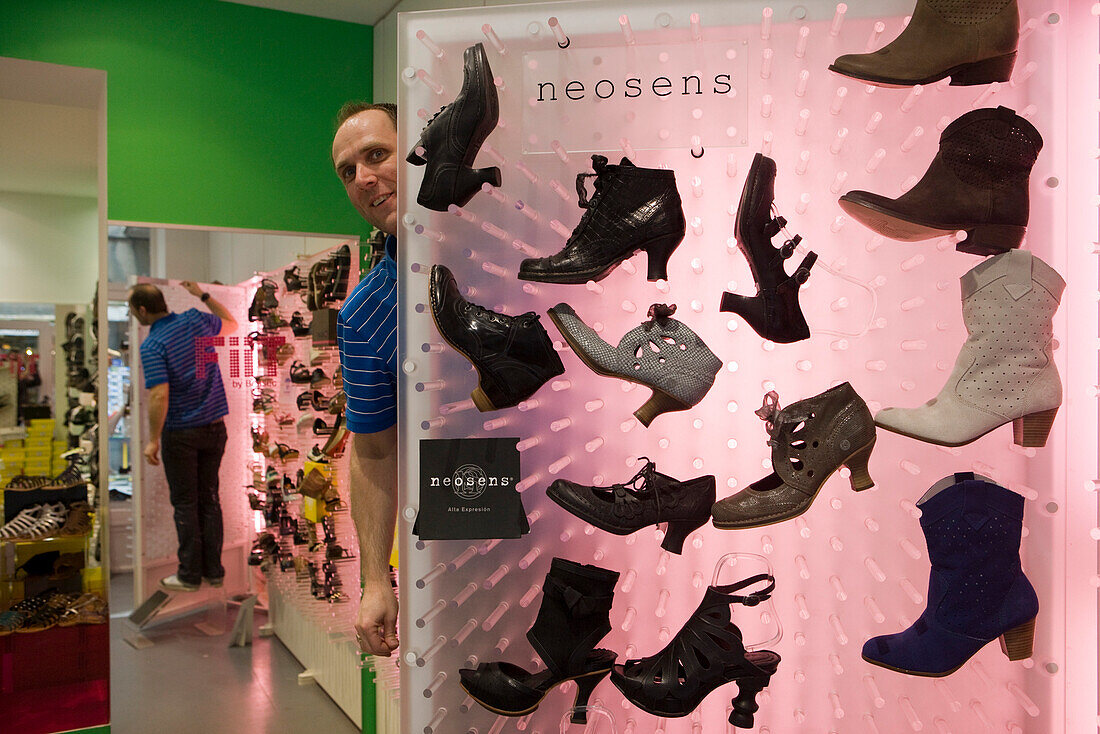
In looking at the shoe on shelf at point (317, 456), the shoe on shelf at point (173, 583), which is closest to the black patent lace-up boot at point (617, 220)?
the shoe on shelf at point (317, 456)

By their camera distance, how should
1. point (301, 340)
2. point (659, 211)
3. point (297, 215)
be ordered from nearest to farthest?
point (659, 211) → point (301, 340) → point (297, 215)

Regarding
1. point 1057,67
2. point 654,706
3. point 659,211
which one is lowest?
point 654,706

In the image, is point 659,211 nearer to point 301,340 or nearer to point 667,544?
point 667,544

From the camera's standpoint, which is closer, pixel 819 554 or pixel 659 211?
pixel 659 211

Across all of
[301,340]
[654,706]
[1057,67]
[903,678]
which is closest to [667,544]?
[654,706]

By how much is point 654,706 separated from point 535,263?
0.81 metres

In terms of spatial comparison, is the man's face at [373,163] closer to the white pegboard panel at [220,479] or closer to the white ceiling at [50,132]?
the white pegboard panel at [220,479]

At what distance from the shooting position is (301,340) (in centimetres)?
330

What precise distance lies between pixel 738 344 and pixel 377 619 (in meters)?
0.92

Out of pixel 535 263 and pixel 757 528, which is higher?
pixel 535 263

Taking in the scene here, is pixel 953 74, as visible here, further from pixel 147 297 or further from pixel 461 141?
pixel 147 297

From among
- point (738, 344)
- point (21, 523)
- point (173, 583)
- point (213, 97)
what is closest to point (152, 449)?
point (173, 583)

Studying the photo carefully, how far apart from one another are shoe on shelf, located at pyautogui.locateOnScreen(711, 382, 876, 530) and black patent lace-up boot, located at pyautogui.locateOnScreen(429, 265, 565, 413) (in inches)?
15.6

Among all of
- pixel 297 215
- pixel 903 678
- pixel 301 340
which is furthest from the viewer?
pixel 297 215
